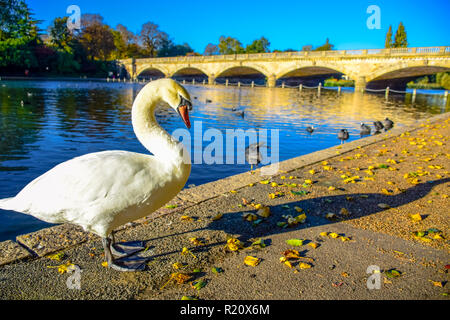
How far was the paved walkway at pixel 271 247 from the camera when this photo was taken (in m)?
2.26

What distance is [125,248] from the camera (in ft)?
9.02

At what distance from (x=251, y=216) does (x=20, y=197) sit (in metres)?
2.22

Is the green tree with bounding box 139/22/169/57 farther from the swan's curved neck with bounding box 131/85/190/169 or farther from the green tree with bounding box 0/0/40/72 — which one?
the swan's curved neck with bounding box 131/85/190/169

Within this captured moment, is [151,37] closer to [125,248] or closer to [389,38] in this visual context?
[389,38]

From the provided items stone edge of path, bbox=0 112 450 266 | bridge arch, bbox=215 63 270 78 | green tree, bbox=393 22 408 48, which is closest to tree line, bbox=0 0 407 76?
green tree, bbox=393 22 408 48

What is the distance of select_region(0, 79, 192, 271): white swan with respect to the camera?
227 centimetres

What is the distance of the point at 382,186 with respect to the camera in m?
4.59

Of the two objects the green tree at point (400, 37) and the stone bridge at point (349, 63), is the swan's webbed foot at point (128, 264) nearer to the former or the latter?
the stone bridge at point (349, 63)

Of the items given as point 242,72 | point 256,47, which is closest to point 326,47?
point 256,47

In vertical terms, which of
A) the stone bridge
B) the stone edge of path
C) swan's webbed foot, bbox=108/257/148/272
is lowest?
swan's webbed foot, bbox=108/257/148/272

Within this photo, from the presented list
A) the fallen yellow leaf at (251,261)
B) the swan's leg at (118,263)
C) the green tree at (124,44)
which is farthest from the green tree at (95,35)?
the fallen yellow leaf at (251,261)

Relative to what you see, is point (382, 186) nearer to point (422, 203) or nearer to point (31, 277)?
point (422, 203)

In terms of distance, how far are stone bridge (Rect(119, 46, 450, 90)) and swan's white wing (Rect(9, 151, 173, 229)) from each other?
40352 millimetres

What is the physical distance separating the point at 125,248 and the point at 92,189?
776 millimetres
